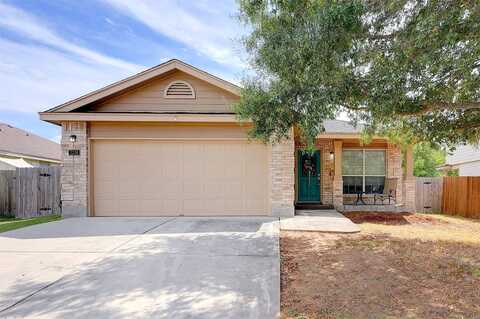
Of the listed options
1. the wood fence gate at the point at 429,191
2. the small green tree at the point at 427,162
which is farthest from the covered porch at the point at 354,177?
the small green tree at the point at 427,162

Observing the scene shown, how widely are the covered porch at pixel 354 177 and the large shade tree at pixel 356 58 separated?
5.29 metres

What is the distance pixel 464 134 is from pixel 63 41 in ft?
51.1

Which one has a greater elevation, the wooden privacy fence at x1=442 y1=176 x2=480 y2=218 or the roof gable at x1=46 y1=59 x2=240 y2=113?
the roof gable at x1=46 y1=59 x2=240 y2=113

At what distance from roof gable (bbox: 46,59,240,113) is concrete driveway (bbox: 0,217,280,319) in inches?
156

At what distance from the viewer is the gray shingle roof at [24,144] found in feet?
59.1

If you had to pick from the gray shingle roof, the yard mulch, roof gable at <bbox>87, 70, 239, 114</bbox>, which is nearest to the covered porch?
roof gable at <bbox>87, 70, 239, 114</bbox>

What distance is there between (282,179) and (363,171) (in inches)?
193

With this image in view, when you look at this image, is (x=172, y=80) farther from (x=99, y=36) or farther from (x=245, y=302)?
(x=245, y=302)

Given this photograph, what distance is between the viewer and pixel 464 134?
794cm

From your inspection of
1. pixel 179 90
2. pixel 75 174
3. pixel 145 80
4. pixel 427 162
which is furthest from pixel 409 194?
pixel 427 162

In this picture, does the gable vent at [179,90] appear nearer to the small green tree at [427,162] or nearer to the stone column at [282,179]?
the stone column at [282,179]

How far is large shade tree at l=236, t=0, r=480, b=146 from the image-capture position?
5.04 meters

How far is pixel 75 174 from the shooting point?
9.34m

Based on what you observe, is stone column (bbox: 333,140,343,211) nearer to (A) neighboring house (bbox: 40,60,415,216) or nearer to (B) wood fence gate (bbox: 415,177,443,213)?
(A) neighboring house (bbox: 40,60,415,216)
